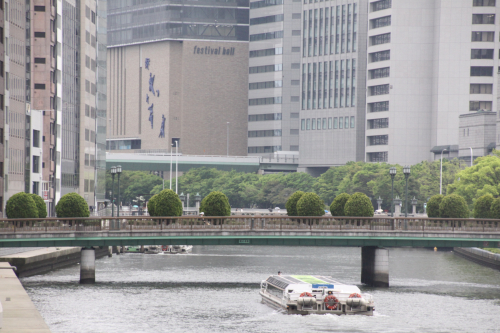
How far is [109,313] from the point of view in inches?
2180

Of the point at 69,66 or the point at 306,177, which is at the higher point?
the point at 69,66

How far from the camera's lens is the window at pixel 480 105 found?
188 meters

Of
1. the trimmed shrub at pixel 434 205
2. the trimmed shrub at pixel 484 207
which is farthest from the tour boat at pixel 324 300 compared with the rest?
the trimmed shrub at pixel 484 207

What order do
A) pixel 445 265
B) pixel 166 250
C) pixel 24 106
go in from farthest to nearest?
pixel 166 250
pixel 24 106
pixel 445 265

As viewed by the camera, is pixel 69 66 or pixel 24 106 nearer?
pixel 24 106

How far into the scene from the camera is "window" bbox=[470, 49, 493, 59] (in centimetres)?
18800

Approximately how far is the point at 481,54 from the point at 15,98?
113680 millimetres

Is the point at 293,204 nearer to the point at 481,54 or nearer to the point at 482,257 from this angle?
the point at 482,257

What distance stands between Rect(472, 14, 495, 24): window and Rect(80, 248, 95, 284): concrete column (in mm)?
134588

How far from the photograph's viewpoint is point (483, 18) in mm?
187750

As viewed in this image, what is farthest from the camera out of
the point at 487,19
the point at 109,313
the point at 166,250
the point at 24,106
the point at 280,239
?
the point at 487,19

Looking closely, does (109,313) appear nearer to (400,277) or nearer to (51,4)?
(400,277)

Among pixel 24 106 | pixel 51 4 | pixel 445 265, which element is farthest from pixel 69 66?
pixel 445 265

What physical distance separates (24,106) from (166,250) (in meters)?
26.6
